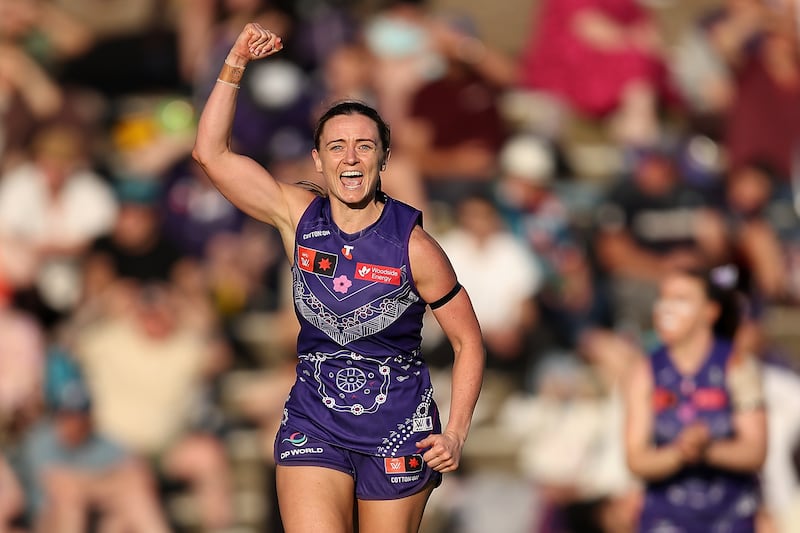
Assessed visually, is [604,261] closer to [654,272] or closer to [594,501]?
[654,272]

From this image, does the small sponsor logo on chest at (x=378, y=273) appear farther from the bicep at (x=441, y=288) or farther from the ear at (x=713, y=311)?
the ear at (x=713, y=311)

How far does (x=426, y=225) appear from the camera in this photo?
1058 cm

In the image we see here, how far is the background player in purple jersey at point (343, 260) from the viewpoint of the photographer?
487cm

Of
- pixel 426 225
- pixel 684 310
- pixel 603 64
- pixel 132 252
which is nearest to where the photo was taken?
pixel 684 310

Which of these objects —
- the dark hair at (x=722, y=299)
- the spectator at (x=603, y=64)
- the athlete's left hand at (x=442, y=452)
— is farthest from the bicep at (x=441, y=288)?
the spectator at (x=603, y=64)

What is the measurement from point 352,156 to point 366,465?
41.2 inches

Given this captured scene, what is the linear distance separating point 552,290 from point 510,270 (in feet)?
1.23

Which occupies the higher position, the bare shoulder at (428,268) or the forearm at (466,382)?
the bare shoulder at (428,268)

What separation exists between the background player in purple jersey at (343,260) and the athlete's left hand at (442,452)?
0.16ft

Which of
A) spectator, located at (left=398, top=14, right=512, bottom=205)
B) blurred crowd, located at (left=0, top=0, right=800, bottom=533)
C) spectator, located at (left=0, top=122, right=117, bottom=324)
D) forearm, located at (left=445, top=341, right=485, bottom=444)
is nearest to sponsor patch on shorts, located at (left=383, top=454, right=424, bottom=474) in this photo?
forearm, located at (left=445, top=341, right=485, bottom=444)

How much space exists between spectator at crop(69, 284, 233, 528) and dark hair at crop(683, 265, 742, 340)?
3847 millimetres

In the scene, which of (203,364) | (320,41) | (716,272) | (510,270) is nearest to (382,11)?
(320,41)

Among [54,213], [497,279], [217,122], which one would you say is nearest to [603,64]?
[497,279]

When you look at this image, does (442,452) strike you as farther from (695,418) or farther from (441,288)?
(695,418)
